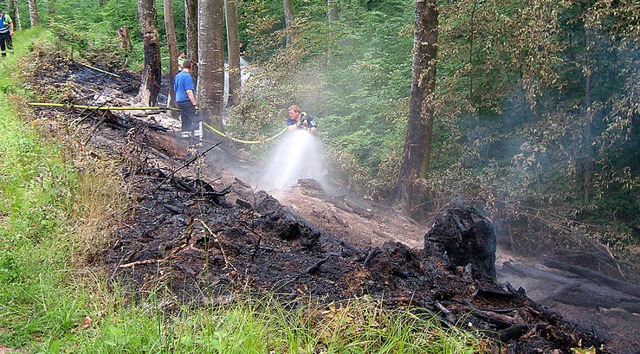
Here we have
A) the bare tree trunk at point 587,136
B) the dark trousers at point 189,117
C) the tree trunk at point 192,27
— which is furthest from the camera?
the tree trunk at point 192,27

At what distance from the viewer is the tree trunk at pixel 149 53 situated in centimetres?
1655

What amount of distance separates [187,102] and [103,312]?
1023cm

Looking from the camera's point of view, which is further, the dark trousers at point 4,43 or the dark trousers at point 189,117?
the dark trousers at point 4,43

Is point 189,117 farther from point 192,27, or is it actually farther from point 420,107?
point 420,107

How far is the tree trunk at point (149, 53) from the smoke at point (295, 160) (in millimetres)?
4646

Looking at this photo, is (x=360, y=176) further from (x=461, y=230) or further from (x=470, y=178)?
(x=461, y=230)

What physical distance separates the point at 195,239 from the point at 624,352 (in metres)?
5.02

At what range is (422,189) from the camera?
12516 mm

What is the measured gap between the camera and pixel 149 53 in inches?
657

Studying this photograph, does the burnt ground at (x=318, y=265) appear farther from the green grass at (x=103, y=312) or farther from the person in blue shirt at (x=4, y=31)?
the person in blue shirt at (x=4, y=31)

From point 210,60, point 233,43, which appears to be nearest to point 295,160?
point 210,60

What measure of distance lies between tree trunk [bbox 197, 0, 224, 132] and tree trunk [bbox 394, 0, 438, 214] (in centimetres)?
503

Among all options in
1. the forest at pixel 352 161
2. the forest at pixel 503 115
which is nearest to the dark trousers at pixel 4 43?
the forest at pixel 352 161

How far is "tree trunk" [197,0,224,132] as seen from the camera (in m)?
13.8
